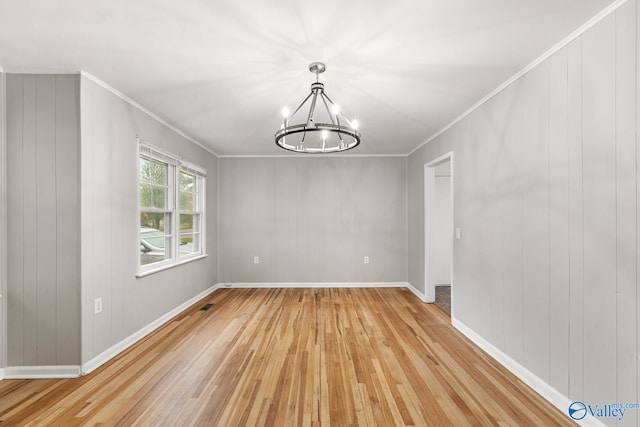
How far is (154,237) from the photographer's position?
3586mm

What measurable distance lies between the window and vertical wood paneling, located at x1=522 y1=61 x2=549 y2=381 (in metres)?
3.73

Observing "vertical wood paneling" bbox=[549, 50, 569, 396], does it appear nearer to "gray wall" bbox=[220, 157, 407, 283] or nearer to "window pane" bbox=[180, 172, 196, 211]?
"gray wall" bbox=[220, 157, 407, 283]

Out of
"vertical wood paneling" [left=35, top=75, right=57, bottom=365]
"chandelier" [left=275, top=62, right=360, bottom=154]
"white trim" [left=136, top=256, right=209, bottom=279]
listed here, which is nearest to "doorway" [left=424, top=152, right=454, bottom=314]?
"chandelier" [left=275, top=62, right=360, bottom=154]

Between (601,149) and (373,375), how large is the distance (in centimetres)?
222

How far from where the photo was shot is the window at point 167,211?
3.41 m

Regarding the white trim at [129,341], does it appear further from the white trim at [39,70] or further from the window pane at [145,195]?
the white trim at [39,70]

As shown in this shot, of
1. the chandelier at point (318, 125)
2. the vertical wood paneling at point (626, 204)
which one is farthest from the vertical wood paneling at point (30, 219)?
the vertical wood paneling at point (626, 204)

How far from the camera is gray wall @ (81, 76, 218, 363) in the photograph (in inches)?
97.2

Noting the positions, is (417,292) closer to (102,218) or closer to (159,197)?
(159,197)

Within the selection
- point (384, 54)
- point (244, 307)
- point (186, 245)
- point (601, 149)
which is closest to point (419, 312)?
point (244, 307)

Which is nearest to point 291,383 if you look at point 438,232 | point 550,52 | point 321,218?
point 550,52

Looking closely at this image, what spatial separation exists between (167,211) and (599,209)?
4256 mm

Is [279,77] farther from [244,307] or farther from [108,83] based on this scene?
[244,307]

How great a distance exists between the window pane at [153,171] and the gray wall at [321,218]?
1.80 m
